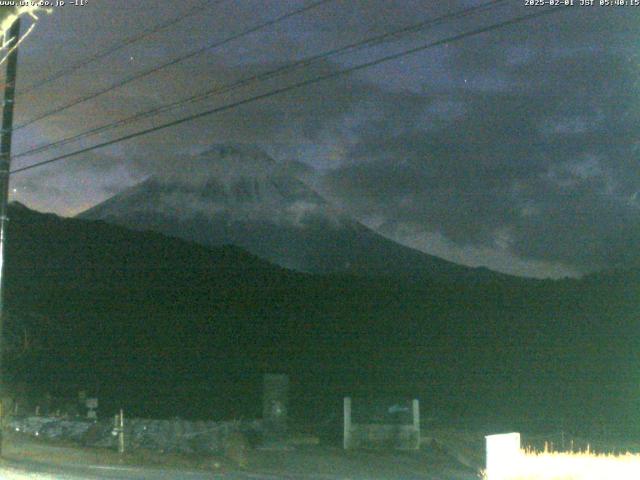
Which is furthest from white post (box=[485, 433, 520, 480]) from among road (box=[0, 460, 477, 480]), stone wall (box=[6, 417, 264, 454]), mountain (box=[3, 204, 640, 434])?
mountain (box=[3, 204, 640, 434])

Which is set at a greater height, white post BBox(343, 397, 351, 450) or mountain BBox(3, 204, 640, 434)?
mountain BBox(3, 204, 640, 434)

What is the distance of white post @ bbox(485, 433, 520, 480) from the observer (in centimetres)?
1455

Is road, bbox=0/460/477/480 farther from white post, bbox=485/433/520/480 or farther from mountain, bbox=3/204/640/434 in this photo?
mountain, bbox=3/204/640/434

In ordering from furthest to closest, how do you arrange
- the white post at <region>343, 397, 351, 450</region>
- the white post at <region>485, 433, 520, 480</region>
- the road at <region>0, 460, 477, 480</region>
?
the white post at <region>343, 397, 351, 450</region>
the road at <region>0, 460, 477, 480</region>
the white post at <region>485, 433, 520, 480</region>

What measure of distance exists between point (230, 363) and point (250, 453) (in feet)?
156

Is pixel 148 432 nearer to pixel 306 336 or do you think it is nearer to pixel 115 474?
pixel 115 474

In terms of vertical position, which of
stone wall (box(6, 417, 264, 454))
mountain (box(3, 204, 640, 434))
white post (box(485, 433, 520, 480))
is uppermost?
mountain (box(3, 204, 640, 434))

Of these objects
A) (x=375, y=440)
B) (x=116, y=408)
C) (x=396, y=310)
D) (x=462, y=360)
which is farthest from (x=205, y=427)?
(x=396, y=310)

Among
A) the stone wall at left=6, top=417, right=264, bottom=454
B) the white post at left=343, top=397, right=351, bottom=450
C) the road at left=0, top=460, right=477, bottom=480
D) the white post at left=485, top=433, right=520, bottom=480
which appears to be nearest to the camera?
the white post at left=485, top=433, right=520, bottom=480

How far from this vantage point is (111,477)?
49.6 ft

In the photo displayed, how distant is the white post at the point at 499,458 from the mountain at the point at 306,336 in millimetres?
28518

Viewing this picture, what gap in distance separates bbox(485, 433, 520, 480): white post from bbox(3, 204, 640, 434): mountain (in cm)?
2852

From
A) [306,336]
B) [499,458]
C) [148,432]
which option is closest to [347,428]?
[148,432]

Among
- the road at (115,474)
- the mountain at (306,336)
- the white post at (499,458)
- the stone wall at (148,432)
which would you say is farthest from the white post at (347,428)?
the mountain at (306,336)
